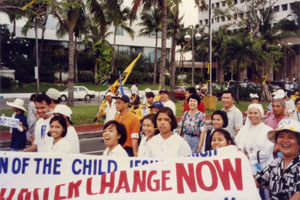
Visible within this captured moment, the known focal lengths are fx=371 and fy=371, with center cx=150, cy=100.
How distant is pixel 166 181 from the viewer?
3666 millimetres

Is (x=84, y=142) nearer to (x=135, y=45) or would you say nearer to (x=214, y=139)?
(x=214, y=139)

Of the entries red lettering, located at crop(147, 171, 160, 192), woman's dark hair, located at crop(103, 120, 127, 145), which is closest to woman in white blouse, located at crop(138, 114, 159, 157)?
woman's dark hair, located at crop(103, 120, 127, 145)

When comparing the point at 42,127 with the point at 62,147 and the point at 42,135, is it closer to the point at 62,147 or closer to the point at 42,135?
the point at 42,135

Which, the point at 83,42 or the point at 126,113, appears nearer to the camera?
the point at 126,113

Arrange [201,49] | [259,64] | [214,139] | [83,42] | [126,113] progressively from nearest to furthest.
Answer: [214,139] < [126,113] < [259,64] < [83,42] < [201,49]

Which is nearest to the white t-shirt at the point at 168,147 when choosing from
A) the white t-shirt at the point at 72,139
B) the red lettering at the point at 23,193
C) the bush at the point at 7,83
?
the white t-shirt at the point at 72,139

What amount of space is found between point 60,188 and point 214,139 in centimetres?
176

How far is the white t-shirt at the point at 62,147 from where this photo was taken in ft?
14.2

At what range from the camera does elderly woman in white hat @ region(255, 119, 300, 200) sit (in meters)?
3.19

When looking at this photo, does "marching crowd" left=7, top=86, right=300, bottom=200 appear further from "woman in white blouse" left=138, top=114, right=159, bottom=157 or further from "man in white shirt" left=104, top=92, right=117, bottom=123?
"man in white shirt" left=104, top=92, right=117, bottom=123

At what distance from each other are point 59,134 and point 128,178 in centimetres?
118

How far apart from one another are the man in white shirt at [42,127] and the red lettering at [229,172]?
224 cm

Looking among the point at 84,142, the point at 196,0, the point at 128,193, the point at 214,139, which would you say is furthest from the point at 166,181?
the point at 196,0

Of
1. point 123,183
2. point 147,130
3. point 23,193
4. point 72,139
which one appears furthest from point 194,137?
point 23,193
